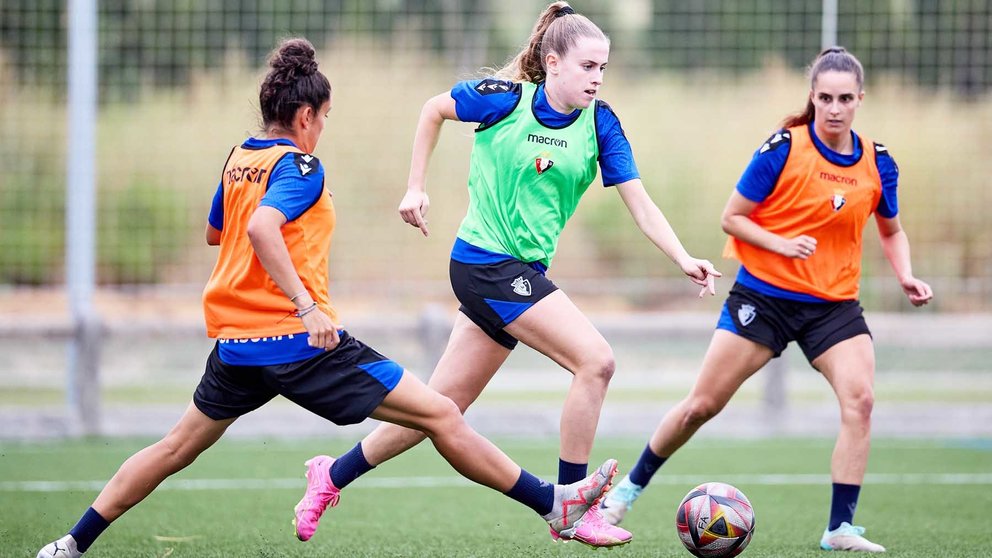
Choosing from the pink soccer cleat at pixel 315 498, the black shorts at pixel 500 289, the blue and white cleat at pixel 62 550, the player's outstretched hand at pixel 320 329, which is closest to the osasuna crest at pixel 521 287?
the black shorts at pixel 500 289

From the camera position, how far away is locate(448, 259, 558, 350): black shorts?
5.03 metres

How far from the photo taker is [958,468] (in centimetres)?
855

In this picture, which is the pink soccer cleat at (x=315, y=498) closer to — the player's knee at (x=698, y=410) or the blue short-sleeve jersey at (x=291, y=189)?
the blue short-sleeve jersey at (x=291, y=189)

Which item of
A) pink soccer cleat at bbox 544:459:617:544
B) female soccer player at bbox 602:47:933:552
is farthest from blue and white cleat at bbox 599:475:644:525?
pink soccer cleat at bbox 544:459:617:544

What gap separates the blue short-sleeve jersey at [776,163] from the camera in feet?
19.4

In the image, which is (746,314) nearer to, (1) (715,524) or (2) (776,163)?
(2) (776,163)

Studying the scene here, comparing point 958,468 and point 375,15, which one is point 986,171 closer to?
point 958,468

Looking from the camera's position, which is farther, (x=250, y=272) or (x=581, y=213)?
(x=581, y=213)

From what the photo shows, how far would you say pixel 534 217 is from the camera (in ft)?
16.9

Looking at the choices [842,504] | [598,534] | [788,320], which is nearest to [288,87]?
[598,534]

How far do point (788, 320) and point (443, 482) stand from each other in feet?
9.94

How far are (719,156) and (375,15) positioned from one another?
3.51 metres

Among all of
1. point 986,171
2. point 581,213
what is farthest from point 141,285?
point 986,171

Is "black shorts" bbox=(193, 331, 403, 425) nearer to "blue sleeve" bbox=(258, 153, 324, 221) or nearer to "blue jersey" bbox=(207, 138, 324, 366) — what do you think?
"blue jersey" bbox=(207, 138, 324, 366)
